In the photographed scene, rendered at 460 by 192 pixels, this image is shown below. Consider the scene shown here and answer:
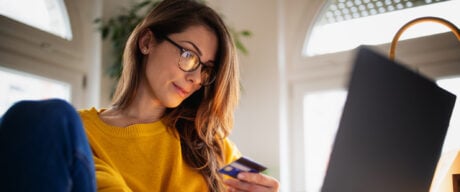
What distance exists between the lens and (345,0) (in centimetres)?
254

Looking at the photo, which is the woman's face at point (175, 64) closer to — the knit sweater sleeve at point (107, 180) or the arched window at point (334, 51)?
the knit sweater sleeve at point (107, 180)

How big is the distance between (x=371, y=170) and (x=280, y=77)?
202 cm

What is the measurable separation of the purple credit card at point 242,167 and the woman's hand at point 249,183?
0.5 inches

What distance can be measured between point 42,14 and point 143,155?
5.06ft

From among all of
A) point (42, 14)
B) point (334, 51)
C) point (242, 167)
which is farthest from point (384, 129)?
point (42, 14)

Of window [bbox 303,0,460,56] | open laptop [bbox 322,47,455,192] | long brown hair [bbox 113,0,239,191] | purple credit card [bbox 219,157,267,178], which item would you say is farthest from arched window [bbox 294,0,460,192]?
open laptop [bbox 322,47,455,192]

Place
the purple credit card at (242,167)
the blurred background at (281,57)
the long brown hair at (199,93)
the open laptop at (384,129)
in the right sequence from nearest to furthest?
the open laptop at (384,129) < the purple credit card at (242,167) < the long brown hair at (199,93) < the blurred background at (281,57)

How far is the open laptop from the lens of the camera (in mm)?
573

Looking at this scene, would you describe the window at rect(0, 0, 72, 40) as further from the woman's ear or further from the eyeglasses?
the eyeglasses

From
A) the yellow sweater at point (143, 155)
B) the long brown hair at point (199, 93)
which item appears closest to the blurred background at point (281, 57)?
the long brown hair at point (199, 93)

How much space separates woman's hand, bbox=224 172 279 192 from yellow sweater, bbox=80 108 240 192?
26cm

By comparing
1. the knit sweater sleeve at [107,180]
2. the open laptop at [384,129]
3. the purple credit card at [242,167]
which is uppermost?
the open laptop at [384,129]

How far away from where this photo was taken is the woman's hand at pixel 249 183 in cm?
91

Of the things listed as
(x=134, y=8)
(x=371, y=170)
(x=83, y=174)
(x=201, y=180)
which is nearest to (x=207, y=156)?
(x=201, y=180)
